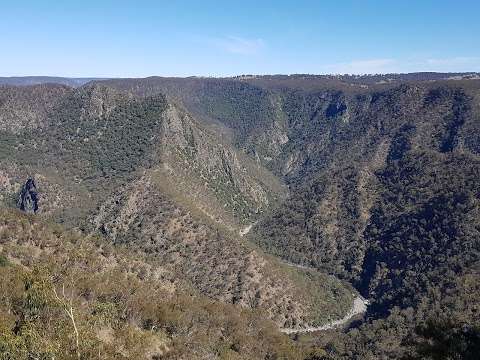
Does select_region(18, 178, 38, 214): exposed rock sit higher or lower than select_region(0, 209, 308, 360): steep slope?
lower

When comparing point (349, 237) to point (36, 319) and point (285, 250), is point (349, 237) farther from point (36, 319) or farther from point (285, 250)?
point (36, 319)

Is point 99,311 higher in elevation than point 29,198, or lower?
higher

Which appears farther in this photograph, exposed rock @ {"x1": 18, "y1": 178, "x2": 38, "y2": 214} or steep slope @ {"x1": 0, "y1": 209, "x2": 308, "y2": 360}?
exposed rock @ {"x1": 18, "y1": 178, "x2": 38, "y2": 214}

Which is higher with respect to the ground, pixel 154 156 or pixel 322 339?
pixel 154 156

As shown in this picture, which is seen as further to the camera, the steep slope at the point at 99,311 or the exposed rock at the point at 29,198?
the exposed rock at the point at 29,198

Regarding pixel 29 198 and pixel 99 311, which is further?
pixel 29 198

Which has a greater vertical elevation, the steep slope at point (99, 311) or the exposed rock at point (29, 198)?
the steep slope at point (99, 311)

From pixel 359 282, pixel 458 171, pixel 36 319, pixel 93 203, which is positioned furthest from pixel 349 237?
pixel 36 319

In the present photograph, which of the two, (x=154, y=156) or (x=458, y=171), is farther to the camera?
(x=154, y=156)
